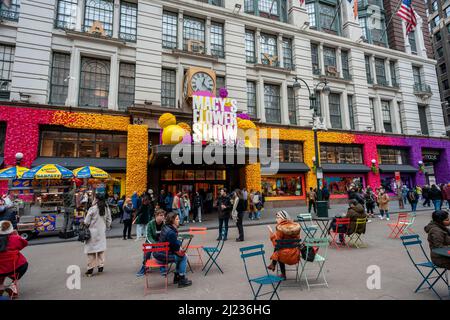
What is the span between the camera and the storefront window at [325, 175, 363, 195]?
2336 centimetres

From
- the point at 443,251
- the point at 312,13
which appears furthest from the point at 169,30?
the point at 443,251

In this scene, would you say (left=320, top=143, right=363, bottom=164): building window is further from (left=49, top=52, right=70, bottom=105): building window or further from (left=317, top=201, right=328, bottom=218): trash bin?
(left=49, top=52, right=70, bottom=105): building window

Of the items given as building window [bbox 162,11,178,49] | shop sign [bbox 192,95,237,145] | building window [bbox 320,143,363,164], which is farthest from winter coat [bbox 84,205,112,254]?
building window [bbox 320,143,363,164]

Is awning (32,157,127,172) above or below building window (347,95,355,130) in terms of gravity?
below

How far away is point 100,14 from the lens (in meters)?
18.0

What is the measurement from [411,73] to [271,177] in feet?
78.1

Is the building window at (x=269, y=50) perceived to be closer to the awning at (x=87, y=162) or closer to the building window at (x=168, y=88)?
the building window at (x=168, y=88)

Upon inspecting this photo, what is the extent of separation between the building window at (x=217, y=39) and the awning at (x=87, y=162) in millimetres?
12329

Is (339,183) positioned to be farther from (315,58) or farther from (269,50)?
(269,50)

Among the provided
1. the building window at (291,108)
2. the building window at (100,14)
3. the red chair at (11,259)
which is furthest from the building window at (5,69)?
the building window at (291,108)

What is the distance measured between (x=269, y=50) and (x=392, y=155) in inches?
706

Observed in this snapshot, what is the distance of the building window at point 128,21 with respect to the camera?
18.5 metres

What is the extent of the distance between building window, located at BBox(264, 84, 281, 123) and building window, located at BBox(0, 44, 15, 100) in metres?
19.2

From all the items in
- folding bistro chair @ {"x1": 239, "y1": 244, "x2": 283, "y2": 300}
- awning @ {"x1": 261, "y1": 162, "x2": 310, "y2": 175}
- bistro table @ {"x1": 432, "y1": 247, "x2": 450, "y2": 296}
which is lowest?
folding bistro chair @ {"x1": 239, "y1": 244, "x2": 283, "y2": 300}
